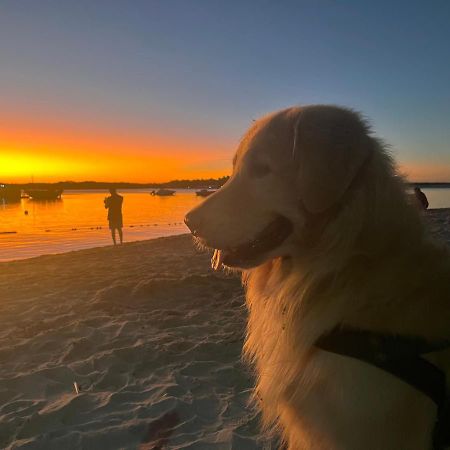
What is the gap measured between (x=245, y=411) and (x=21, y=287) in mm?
6981

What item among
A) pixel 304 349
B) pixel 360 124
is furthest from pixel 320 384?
pixel 360 124

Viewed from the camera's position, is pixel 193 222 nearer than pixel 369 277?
No

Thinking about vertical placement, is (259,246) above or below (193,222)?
below

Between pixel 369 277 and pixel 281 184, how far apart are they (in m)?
0.72

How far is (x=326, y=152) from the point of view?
2375 millimetres

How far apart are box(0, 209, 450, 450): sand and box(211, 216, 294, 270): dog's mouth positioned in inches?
39.9

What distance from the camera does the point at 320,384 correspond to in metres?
2.23

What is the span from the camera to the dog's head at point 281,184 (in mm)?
2342

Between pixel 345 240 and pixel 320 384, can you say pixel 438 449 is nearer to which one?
→ pixel 320 384

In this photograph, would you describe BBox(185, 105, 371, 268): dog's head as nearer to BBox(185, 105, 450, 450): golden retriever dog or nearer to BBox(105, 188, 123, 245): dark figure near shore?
BBox(185, 105, 450, 450): golden retriever dog

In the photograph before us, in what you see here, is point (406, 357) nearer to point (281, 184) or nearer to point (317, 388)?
point (317, 388)

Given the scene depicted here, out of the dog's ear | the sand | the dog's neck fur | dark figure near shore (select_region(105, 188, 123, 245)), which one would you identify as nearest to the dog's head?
the dog's ear

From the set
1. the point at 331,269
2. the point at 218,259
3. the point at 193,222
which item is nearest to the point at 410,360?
the point at 331,269

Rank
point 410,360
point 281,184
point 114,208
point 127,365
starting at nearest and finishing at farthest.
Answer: point 410,360
point 281,184
point 127,365
point 114,208
